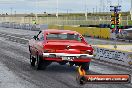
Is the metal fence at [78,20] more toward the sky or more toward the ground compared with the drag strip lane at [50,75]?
more toward the sky

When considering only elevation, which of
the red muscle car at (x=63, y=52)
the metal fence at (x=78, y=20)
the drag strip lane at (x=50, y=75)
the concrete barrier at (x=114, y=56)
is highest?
the metal fence at (x=78, y=20)

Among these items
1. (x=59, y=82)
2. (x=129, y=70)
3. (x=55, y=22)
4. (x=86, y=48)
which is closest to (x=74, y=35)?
(x=86, y=48)

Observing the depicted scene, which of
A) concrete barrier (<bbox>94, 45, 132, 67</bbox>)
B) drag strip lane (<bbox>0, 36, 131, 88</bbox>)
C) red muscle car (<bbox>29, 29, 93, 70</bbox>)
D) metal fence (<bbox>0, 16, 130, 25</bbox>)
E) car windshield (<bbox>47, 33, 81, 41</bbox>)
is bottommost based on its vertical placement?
drag strip lane (<bbox>0, 36, 131, 88</bbox>)

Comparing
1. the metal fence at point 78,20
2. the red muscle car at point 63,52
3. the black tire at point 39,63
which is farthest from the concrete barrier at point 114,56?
the metal fence at point 78,20

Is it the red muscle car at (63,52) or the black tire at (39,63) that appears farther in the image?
the black tire at (39,63)

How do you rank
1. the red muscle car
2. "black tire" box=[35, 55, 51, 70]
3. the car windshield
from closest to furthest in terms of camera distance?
the red muscle car
"black tire" box=[35, 55, 51, 70]
the car windshield

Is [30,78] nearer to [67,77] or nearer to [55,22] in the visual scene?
[67,77]

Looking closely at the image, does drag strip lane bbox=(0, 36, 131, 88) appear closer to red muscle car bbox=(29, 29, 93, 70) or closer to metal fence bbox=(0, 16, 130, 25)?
red muscle car bbox=(29, 29, 93, 70)

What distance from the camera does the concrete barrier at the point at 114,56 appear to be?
18.2 meters

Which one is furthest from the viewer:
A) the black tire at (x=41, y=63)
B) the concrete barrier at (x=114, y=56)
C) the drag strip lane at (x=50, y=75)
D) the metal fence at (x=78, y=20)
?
the metal fence at (x=78, y=20)

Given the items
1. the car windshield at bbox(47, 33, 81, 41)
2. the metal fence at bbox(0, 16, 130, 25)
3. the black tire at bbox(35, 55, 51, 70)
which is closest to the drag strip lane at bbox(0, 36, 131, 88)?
the black tire at bbox(35, 55, 51, 70)

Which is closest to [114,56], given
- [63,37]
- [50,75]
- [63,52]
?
[63,37]

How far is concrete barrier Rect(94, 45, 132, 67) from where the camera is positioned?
18234mm

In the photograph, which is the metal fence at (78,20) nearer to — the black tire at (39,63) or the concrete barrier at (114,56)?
the concrete barrier at (114,56)
